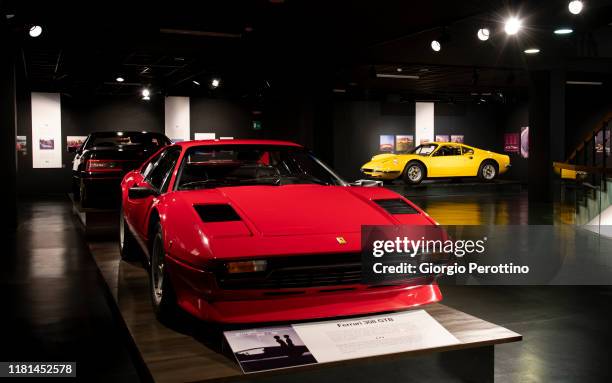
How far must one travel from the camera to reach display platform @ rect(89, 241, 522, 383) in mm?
2812

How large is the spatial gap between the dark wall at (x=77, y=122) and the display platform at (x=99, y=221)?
1030 centimetres

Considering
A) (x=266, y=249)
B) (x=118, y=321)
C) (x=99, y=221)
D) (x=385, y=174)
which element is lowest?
(x=118, y=321)

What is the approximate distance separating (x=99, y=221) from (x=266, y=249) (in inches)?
235

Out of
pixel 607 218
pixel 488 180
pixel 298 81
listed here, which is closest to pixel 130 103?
pixel 298 81

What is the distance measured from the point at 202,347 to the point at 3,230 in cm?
810

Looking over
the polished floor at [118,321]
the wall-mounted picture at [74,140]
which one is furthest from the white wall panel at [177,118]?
the polished floor at [118,321]

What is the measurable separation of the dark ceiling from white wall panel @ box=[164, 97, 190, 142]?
6.32 feet

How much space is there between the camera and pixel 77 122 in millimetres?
18891

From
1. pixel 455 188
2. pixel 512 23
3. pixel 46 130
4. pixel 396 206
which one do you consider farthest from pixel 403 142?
pixel 396 206

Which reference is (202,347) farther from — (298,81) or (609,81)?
(609,81)

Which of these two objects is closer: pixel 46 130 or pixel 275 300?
pixel 275 300

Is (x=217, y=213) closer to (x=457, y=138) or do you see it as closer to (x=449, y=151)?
(x=449, y=151)

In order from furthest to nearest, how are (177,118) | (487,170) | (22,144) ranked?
(177,118) → (22,144) → (487,170)

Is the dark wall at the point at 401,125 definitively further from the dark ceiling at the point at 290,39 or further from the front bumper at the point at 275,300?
the front bumper at the point at 275,300
